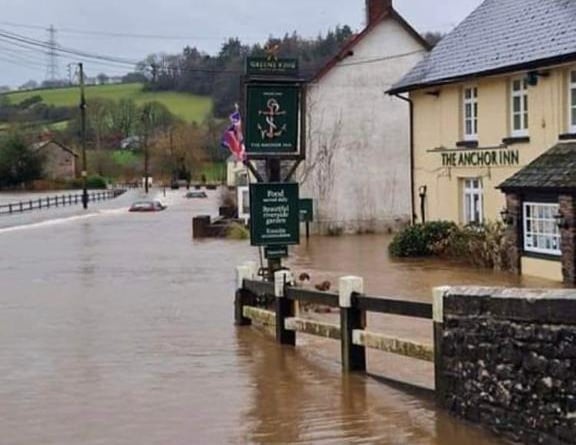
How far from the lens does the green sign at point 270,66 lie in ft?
51.0

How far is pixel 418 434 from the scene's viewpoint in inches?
332

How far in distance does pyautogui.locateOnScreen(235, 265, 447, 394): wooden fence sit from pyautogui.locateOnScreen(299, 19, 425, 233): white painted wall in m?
24.4

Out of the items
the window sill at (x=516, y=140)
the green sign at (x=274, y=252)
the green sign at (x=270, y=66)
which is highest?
the green sign at (x=270, y=66)

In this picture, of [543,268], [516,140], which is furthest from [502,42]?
[543,268]

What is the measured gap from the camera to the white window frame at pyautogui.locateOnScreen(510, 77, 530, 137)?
25.5 m

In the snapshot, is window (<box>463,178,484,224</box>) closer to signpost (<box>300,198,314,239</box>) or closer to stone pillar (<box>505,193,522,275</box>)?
stone pillar (<box>505,193,522,275</box>)

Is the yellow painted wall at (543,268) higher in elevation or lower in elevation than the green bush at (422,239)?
lower

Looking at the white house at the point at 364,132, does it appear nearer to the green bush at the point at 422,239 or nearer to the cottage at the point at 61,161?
the green bush at the point at 422,239

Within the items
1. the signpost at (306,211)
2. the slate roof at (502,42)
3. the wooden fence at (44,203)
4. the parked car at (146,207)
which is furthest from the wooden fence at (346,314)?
the wooden fence at (44,203)

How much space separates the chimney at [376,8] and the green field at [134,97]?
78232 mm

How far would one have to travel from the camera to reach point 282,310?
13.1 m

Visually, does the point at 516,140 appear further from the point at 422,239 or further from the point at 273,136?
the point at 273,136

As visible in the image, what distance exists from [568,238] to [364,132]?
19.6 meters

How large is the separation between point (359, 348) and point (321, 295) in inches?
39.5
